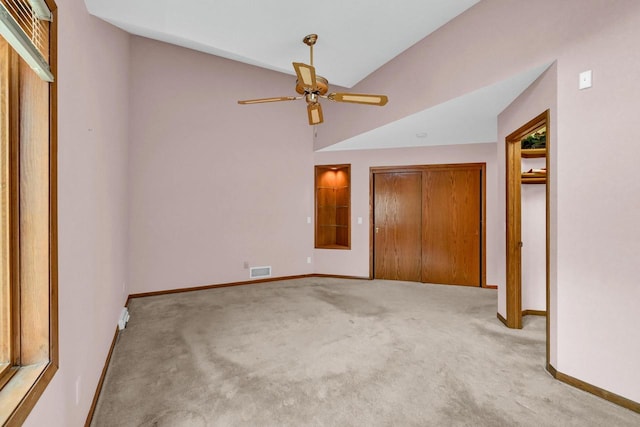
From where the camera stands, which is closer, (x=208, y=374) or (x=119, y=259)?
(x=208, y=374)

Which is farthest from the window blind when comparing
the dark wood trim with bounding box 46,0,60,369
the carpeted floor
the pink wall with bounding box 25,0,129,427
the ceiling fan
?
the carpeted floor

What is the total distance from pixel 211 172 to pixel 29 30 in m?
3.86

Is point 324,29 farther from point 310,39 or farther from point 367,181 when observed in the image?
point 367,181

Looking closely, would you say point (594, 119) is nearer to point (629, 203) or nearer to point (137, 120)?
point (629, 203)

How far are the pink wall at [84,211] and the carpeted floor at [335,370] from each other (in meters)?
0.40

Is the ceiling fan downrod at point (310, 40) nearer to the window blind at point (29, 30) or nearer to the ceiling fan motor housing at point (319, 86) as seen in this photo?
the ceiling fan motor housing at point (319, 86)

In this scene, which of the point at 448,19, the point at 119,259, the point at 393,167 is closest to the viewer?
the point at 448,19

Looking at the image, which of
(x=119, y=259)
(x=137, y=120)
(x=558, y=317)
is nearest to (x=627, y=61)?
(x=558, y=317)

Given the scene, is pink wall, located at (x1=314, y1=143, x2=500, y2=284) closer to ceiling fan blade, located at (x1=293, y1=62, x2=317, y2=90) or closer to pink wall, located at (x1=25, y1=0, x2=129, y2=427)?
ceiling fan blade, located at (x1=293, y1=62, x2=317, y2=90)

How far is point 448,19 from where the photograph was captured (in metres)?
2.92

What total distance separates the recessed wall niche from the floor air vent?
1038mm

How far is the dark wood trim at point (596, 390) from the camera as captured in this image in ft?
6.28

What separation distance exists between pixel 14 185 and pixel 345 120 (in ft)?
13.8

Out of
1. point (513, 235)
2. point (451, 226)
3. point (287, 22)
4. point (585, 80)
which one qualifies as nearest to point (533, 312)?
point (513, 235)
